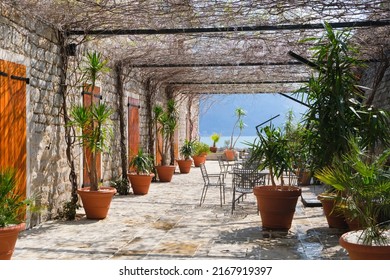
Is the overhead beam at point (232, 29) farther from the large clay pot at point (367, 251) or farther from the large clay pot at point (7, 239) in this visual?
the large clay pot at point (367, 251)

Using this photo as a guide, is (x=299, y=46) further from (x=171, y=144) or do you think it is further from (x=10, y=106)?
(x=171, y=144)

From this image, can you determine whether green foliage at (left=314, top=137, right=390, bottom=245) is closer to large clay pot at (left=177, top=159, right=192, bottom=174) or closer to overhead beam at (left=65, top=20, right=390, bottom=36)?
overhead beam at (left=65, top=20, right=390, bottom=36)

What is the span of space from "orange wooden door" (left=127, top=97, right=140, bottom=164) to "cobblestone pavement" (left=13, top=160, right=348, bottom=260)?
112 inches

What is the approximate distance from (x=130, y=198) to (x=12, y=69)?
3.70 metres

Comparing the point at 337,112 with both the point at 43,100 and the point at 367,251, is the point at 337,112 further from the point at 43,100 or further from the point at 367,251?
the point at 43,100

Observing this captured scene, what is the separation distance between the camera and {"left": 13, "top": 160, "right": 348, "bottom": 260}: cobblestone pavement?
4707mm

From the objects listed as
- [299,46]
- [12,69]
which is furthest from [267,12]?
[12,69]

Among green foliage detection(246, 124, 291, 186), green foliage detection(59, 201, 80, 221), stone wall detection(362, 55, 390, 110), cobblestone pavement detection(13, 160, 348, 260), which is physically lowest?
cobblestone pavement detection(13, 160, 348, 260)

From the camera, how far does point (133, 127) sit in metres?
10.8

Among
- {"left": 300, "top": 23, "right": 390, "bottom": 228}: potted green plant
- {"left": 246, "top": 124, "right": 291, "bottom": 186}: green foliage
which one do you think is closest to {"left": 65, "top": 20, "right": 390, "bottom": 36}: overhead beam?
{"left": 300, "top": 23, "right": 390, "bottom": 228}: potted green plant

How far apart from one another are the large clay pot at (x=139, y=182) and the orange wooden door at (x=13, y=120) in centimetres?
345

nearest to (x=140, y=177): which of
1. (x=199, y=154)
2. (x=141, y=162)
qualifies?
(x=141, y=162)

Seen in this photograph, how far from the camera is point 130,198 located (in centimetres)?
864

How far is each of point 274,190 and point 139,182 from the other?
382 cm
